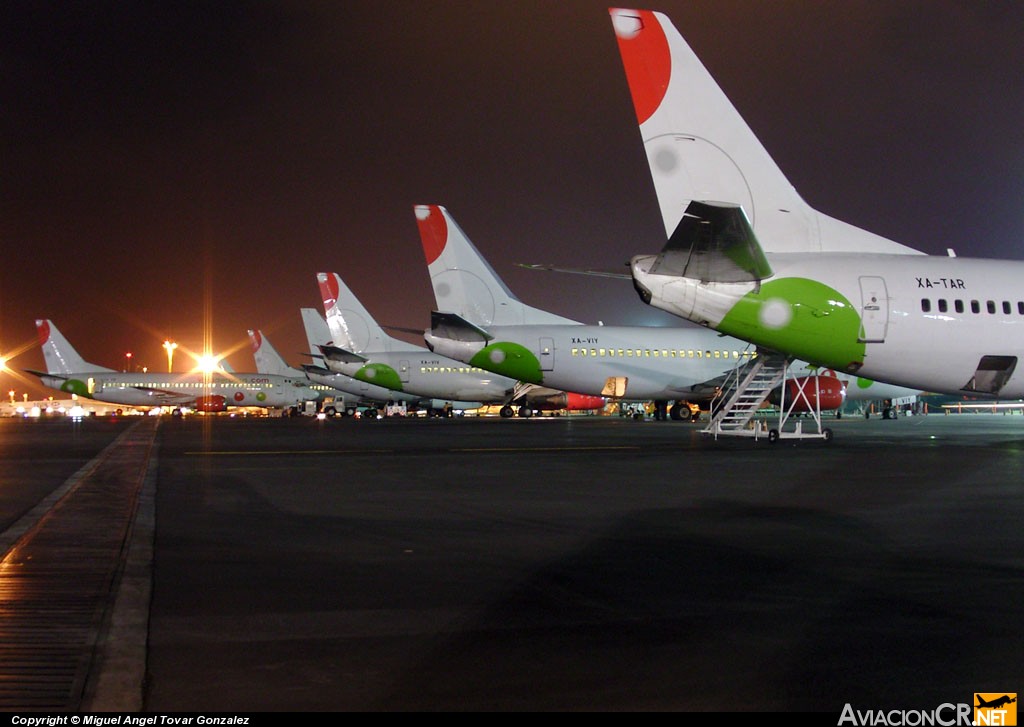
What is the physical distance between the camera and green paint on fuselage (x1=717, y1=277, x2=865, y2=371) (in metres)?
23.1

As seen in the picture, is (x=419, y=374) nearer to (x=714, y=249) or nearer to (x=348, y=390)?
(x=348, y=390)

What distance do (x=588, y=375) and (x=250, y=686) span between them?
45.2m

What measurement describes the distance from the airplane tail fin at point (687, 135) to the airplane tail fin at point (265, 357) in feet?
337

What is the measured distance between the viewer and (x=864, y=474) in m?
18.7

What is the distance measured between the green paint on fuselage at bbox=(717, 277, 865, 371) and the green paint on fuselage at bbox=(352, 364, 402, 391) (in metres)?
46.6

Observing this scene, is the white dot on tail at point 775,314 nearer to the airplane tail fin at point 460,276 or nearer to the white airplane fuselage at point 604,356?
the white airplane fuselage at point 604,356

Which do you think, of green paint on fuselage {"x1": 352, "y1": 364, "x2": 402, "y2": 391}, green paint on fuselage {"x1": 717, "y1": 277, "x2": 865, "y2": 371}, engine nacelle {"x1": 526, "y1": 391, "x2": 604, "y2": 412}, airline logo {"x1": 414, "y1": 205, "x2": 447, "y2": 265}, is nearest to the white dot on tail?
green paint on fuselage {"x1": 717, "y1": 277, "x2": 865, "y2": 371}

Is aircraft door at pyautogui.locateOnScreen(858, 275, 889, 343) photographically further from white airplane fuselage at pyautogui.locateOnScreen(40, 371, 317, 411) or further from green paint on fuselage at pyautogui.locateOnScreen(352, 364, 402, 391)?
white airplane fuselage at pyautogui.locateOnScreen(40, 371, 317, 411)

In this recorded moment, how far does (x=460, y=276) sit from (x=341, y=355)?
22825 millimetres

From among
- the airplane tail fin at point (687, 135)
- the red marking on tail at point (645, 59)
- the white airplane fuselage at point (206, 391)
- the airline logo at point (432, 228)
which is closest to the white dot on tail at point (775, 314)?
the airplane tail fin at point (687, 135)

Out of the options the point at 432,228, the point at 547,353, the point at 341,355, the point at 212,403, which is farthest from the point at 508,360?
the point at 212,403

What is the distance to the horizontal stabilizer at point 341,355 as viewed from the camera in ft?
225

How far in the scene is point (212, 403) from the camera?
111 meters

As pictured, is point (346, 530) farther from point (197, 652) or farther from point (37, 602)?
point (197, 652)
